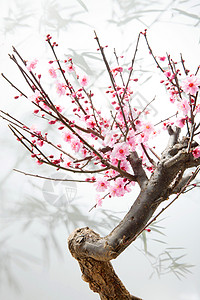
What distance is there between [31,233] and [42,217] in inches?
5.5

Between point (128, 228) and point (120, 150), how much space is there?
0.25 meters

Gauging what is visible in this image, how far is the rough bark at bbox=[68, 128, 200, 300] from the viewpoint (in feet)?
3.43

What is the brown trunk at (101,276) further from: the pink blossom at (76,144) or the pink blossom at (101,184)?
the pink blossom at (76,144)

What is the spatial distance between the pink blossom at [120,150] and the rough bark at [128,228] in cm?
16


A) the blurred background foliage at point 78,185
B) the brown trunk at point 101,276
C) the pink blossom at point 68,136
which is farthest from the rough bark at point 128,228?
the blurred background foliage at point 78,185

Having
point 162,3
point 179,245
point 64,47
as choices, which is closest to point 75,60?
point 64,47

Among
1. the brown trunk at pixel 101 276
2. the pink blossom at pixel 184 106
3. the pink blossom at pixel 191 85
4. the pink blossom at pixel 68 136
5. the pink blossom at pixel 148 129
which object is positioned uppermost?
the pink blossom at pixel 191 85

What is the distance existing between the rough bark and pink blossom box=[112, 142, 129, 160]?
0.16m

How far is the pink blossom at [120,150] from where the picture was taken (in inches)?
39.5

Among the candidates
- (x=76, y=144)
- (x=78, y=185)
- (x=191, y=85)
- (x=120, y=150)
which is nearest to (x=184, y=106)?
(x=191, y=85)

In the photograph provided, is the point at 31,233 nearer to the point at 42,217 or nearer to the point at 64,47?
the point at 42,217

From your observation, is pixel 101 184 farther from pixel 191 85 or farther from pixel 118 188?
pixel 191 85

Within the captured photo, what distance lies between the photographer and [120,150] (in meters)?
1.01

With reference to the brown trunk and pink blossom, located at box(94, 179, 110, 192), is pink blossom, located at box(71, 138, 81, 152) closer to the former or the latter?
pink blossom, located at box(94, 179, 110, 192)
